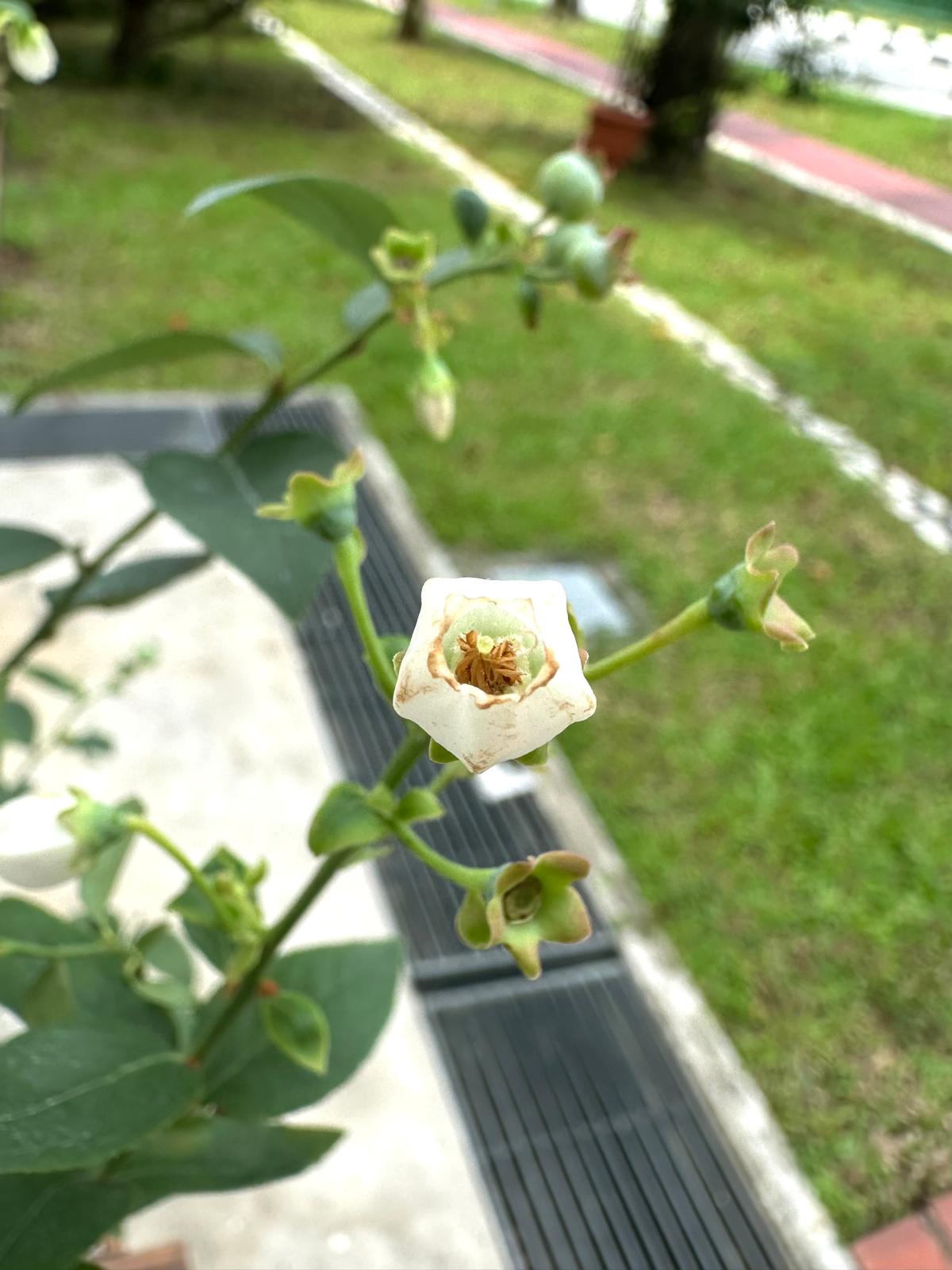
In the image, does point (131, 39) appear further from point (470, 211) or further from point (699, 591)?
point (470, 211)

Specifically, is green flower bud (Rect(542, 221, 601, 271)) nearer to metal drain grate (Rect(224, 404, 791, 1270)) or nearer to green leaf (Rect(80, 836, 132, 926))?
green leaf (Rect(80, 836, 132, 926))

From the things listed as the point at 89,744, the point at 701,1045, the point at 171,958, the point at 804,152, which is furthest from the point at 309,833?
the point at 804,152

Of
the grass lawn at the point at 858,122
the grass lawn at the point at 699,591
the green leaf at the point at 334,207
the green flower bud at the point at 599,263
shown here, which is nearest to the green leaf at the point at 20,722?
the green leaf at the point at 334,207

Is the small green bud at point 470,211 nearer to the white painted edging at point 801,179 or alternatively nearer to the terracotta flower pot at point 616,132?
the terracotta flower pot at point 616,132

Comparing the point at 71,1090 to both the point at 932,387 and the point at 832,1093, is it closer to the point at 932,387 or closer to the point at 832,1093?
the point at 832,1093

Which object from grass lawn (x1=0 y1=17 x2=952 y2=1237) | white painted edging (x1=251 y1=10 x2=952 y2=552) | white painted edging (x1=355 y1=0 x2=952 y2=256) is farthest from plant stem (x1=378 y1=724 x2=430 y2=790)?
white painted edging (x1=355 y1=0 x2=952 y2=256)
